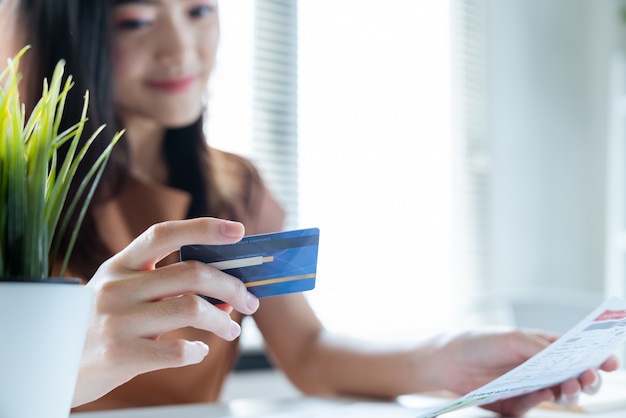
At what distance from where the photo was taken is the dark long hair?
700 mm

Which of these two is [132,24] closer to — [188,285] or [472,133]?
[188,285]

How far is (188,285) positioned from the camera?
0.50 meters

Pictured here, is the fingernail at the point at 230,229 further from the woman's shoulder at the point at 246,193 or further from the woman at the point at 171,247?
the woman's shoulder at the point at 246,193

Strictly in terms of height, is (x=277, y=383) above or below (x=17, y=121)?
below

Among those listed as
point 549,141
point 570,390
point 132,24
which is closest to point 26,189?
point 570,390

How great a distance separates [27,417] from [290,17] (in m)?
1.66

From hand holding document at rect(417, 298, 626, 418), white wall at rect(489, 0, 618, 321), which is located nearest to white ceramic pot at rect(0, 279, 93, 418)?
hand holding document at rect(417, 298, 626, 418)

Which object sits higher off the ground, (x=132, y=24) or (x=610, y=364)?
(x=132, y=24)

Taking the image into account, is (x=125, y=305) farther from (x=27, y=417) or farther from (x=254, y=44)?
(x=254, y=44)

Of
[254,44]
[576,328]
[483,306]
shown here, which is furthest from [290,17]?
[576,328]

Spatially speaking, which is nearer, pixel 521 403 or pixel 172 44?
pixel 521 403

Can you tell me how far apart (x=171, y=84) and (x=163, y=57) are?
43mm

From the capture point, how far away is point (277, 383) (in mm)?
1770

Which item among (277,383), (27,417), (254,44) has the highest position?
(254,44)
